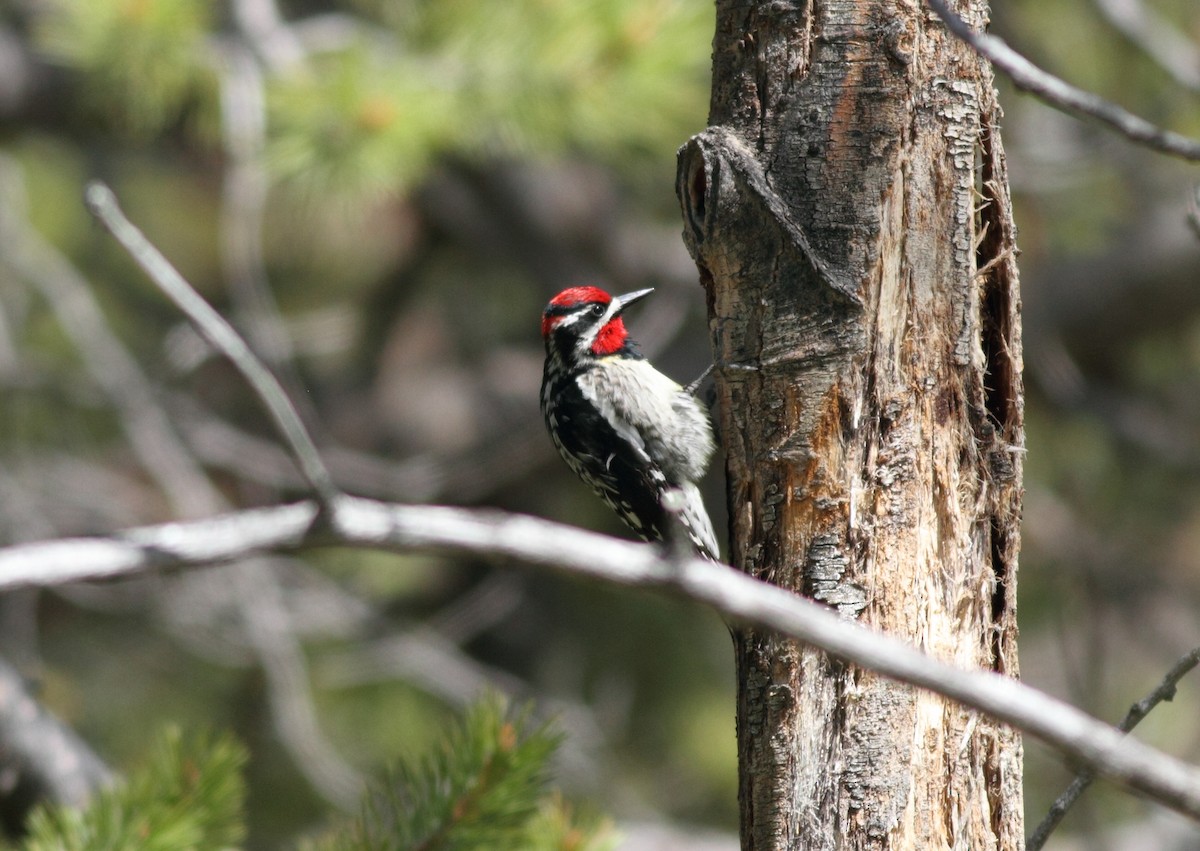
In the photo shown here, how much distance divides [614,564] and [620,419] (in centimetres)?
243

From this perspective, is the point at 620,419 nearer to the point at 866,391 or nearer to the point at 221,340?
the point at 866,391

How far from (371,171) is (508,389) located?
3014 millimetres

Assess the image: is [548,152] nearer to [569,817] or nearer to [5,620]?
[569,817]

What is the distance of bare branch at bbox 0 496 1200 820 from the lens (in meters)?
0.92

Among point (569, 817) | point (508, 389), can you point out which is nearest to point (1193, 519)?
point (508, 389)

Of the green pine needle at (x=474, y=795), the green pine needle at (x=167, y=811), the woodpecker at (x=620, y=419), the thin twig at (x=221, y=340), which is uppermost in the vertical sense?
the woodpecker at (x=620, y=419)

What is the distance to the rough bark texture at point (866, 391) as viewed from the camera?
1779 mm

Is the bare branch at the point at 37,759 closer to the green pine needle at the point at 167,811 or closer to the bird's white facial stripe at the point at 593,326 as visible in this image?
the green pine needle at the point at 167,811

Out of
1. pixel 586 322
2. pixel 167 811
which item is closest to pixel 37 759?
pixel 167 811

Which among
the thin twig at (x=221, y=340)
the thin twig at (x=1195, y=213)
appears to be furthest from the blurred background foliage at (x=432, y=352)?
the thin twig at (x=221, y=340)

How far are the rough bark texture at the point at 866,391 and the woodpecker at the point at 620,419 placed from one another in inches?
50.3

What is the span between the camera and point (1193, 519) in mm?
6855

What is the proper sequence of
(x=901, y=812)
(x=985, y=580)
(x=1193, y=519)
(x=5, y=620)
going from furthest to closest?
(x=1193, y=519)
(x=5, y=620)
(x=985, y=580)
(x=901, y=812)

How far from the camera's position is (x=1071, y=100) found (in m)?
1.31
